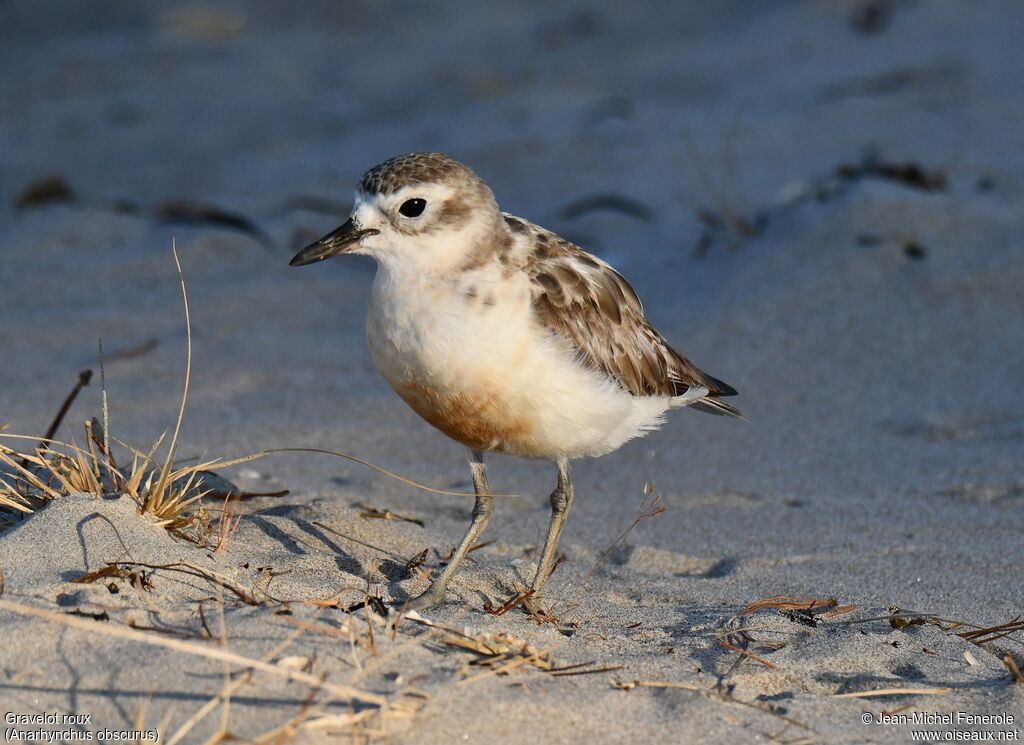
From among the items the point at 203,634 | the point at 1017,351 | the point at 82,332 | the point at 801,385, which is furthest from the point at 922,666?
the point at 82,332

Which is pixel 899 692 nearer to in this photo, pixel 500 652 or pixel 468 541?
pixel 500 652

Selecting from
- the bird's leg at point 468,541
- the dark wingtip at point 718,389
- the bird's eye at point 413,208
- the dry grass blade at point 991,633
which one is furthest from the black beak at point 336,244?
the dry grass blade at point 991,633

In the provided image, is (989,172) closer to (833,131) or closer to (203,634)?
(833,131)

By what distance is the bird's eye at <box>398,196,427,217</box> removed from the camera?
13.3 ft

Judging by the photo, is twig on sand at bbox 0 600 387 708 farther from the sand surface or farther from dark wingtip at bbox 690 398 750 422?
dark wingtip at bbox 690 398 750 422

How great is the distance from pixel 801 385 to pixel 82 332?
13.1ft

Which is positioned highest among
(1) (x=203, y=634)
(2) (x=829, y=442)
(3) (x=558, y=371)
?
(3) (x=558, y=371)

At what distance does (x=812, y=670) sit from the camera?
11.4 feet

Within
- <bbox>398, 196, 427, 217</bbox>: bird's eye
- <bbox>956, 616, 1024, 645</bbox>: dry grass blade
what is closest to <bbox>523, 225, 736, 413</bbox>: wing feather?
<bbox>398, 196, 427, 217</bbox>: bird's eye

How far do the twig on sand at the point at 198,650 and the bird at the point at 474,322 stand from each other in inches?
33.4

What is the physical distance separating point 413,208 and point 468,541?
112 cm

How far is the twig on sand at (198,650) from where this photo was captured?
112 inches

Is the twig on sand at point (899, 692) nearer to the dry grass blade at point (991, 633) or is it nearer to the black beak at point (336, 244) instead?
the dry grass blade at point (991, 633)

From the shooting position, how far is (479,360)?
3.90 m
